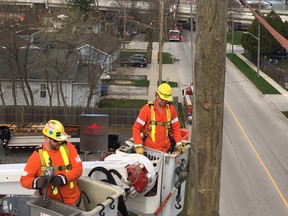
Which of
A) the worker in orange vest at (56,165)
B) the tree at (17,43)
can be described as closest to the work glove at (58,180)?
the worker in orange vest at (56,165)

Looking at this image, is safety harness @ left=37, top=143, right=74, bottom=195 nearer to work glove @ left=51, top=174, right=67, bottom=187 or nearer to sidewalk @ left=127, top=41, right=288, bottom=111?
work glove @ left=51, top=174, right=67, bottom=187

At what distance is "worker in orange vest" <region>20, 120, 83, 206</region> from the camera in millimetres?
4691

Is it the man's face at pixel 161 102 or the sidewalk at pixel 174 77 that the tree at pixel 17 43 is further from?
the man's face at pixel 161 102

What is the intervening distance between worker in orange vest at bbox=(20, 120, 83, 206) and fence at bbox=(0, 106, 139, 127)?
74.9ft

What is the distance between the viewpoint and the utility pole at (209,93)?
13.1 ft

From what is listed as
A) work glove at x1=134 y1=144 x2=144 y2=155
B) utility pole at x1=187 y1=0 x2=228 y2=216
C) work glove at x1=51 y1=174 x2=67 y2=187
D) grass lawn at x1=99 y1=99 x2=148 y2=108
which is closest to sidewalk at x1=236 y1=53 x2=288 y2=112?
grass lawn at x1=99 y1=99 x2=148 y2=108

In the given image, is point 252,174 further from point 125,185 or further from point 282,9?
point 282,9

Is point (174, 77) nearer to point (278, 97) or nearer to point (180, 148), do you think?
point (278, 97)

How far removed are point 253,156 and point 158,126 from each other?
17.7 meters

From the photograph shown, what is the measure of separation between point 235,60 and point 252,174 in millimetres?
31911

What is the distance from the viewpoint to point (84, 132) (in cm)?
1988

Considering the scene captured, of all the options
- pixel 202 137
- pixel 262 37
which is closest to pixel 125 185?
pixel 202 137

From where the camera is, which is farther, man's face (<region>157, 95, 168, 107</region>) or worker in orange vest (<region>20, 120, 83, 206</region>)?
man's face (<region>157, 95, 168, 107</region>)

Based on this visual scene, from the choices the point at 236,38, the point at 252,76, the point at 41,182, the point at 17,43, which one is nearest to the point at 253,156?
the point at 17,43
